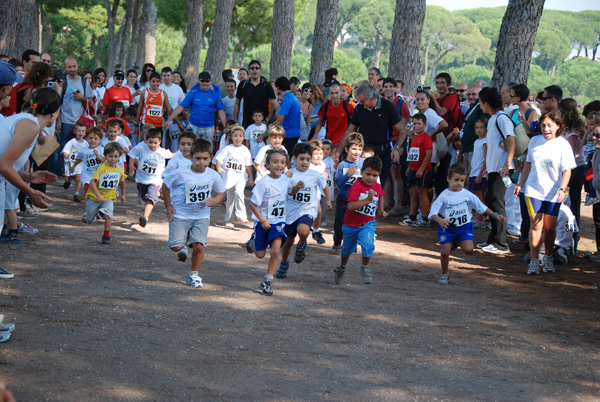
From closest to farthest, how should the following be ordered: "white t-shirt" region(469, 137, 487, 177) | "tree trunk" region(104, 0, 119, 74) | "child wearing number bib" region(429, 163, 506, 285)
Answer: "child wearing number bib" region(429, 163, 506, 285) < "white t-shirt" region(469, 137, 487, 177) < "tree trunk" region(104, 0, 119, 74)

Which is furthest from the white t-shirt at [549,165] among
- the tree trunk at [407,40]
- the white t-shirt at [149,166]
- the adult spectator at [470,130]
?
the tree trunk at [407,40]

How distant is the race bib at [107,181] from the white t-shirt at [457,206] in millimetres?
4415

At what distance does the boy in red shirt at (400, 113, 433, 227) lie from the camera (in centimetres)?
1227

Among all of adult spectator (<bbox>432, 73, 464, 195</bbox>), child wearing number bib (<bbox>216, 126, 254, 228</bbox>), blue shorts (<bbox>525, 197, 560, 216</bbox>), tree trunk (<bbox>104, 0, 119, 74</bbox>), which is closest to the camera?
blue shorts (<bbox>525, 197, 560, 216</bbox>)

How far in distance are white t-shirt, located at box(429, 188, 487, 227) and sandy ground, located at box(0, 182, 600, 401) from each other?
845 mm

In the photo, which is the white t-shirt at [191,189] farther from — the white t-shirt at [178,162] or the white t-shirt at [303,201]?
the white t-shirt at [178,162]

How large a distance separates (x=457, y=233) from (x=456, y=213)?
244mm

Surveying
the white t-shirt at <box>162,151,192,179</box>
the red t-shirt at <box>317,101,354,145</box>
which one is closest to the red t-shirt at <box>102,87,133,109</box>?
the red t-shirt at <box>317,101,354,145</box>

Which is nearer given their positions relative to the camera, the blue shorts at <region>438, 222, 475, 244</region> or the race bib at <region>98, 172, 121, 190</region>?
the blue shorts at <region>438, 222, 475, 244</region>

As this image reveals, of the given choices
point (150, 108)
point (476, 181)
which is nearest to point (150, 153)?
point (150, 108)

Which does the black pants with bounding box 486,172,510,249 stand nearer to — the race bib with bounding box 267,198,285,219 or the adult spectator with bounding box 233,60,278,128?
the race bib with bounding box 267,198,285,219

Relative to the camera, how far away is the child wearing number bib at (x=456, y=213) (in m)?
8.56

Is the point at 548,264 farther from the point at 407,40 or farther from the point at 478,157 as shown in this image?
the point at 407,40

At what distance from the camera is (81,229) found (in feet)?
33.8
